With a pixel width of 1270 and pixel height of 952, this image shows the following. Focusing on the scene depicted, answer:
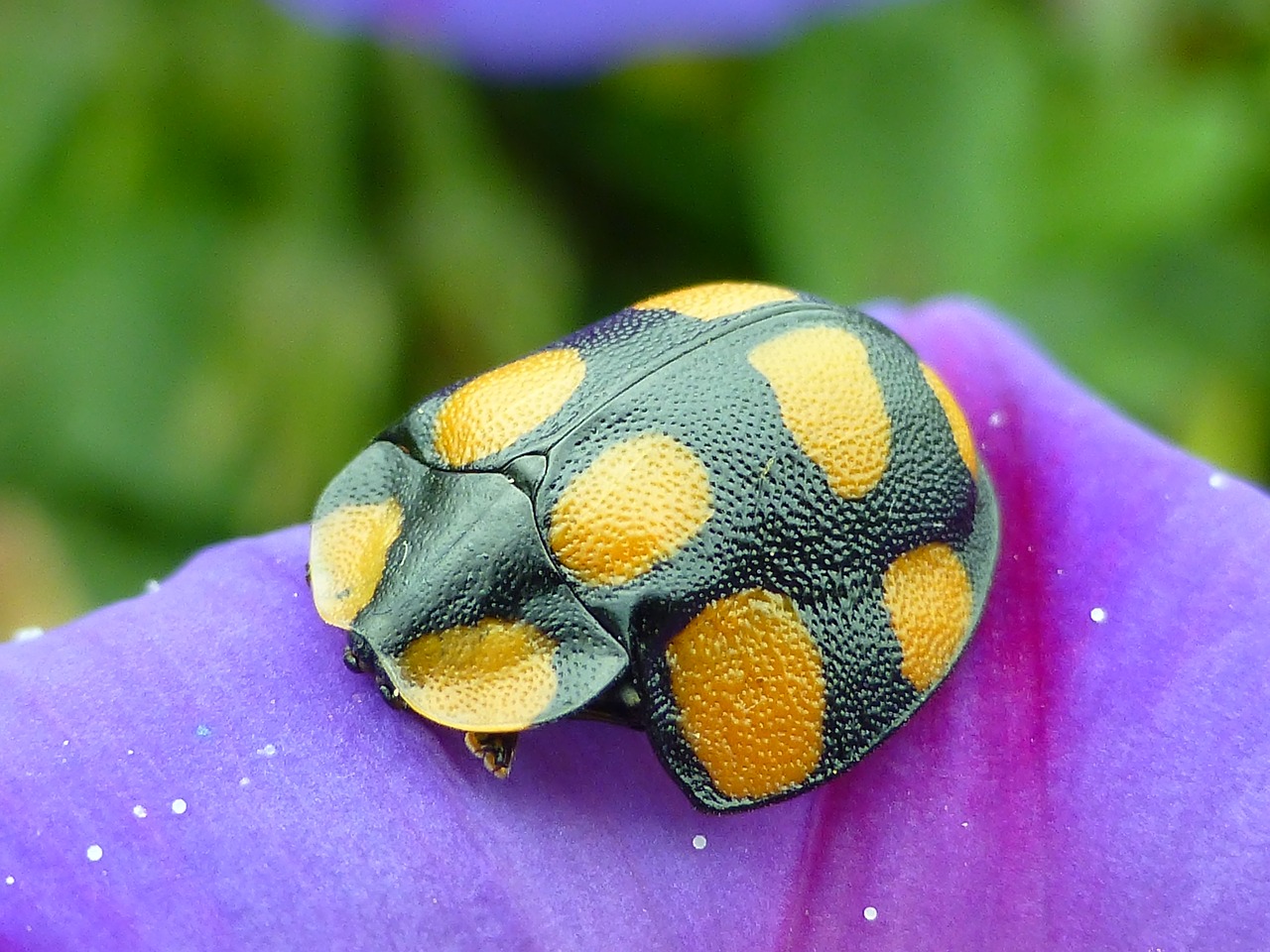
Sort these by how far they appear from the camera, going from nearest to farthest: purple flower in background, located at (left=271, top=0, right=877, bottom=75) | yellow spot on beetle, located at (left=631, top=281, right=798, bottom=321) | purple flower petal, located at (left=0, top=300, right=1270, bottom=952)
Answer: purple flower petal, located at (left=0, top=300, right=1270, bottom=952) < yellow spot on beetle, located at (left=631, top=281, right=798, bottom=321) < purple flower in background, located at (left=271, top=0, right=877, bottom=75)

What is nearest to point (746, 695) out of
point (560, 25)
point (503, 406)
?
point (503, 406)

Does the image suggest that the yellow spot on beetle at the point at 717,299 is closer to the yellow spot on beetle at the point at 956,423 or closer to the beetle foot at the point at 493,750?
the yellow spot on beetle at the point at 956,423

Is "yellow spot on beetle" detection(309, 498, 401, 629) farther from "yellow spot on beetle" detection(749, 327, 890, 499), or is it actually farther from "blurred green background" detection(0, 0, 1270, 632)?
A: "blurred green background" detection(0, 0, 1270, 632)

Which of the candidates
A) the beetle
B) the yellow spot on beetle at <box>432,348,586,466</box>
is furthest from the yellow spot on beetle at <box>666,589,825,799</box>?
the yellow spot on beetle at <box>432,348,586,466</box>

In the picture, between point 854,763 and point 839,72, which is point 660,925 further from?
point 839,72

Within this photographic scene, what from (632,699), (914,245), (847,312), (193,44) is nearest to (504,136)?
(193,44)

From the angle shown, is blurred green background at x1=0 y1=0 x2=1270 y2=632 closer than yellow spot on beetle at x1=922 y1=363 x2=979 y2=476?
No

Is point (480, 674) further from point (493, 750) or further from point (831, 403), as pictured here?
point (831, 403)
